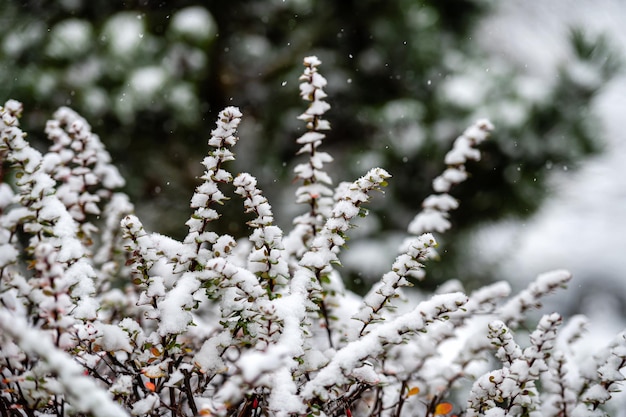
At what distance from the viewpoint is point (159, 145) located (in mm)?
3396

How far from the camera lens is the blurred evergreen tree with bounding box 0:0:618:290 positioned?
10.5ft

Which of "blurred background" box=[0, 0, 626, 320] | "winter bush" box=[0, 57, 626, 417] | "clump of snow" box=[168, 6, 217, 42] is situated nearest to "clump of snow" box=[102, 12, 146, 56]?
"blurred background" box=[0, 0, 626, 320]

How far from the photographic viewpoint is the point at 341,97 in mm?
3662

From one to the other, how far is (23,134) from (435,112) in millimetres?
2811

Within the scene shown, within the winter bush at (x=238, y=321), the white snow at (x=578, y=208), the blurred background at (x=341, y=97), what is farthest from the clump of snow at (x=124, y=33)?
the white snow at (x=578, y=208)

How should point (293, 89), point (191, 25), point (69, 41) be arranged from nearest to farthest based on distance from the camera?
point (69, 41) < point (191, 25) < point (293, 89)

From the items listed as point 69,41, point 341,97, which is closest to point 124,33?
point 69,41

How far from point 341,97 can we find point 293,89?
365 millimetres

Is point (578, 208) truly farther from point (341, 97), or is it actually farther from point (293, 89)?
point (293, 89)

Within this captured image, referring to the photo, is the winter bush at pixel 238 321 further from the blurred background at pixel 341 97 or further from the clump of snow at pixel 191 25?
the clump of snow at pixel 191 25

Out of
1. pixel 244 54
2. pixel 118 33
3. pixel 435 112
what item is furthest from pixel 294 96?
pixel 118 33

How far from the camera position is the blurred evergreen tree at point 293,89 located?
3.19 m

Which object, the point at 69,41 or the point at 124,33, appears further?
the point at 124,33

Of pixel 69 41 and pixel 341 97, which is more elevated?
pixel 341 97
